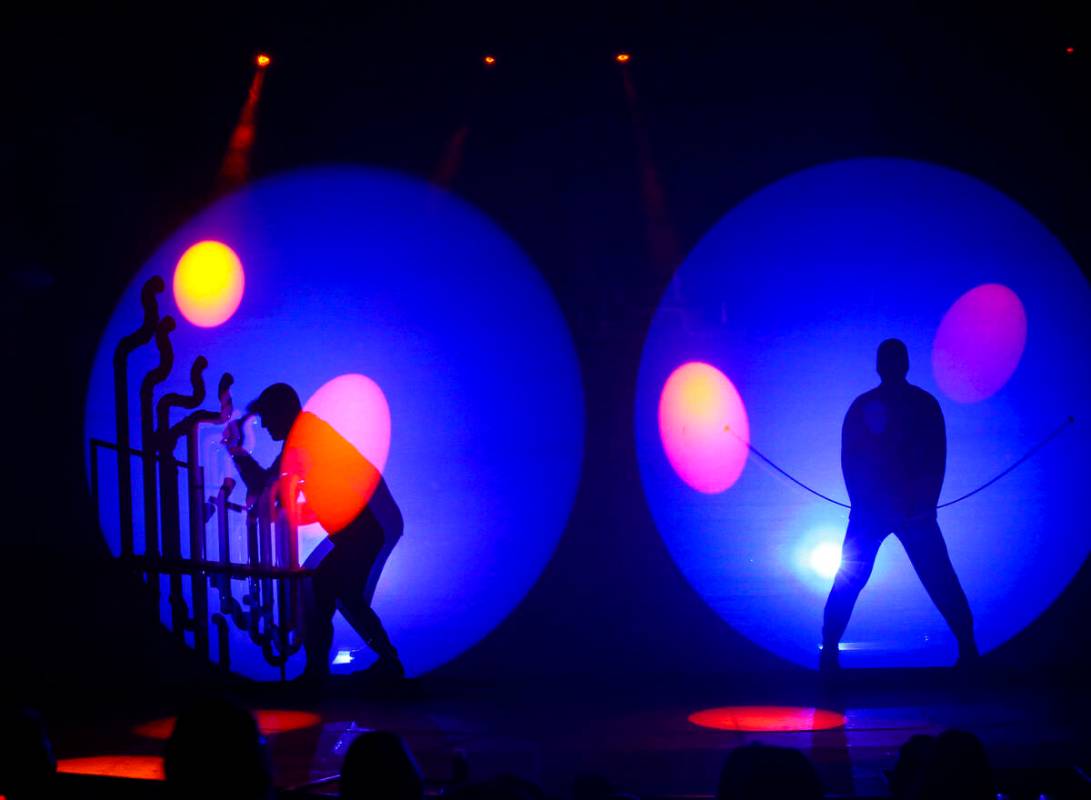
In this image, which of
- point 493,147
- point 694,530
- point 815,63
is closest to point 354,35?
point 493,147

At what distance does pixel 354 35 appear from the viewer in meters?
6.49

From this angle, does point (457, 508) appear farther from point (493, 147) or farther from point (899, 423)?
point (899, 423)

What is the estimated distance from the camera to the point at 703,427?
6.20 metres

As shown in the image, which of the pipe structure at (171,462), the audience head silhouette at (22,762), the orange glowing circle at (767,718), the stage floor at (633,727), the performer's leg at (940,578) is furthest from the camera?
the pipe structure at (171,462)

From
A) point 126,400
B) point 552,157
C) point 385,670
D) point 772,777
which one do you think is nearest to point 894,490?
point 552,157

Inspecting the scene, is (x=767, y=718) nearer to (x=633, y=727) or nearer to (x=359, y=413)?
(x=633, y=727)

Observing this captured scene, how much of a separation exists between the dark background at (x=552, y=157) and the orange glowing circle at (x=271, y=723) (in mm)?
961

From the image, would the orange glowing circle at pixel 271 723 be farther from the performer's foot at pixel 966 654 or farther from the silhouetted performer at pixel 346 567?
the performer's foot at pixel 966 654

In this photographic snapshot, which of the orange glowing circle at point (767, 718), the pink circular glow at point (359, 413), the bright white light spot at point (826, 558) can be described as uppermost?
the pink circular glow at point (359, 413)

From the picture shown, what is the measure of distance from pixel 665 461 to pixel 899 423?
4.15ft

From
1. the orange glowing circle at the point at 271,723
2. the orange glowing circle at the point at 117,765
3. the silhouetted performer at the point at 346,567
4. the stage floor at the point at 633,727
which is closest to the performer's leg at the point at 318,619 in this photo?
the silhouetted performer at the point at 346,567

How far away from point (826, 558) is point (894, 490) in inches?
20.2

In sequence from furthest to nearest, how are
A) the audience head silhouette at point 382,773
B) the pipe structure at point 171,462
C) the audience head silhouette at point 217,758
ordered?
1. the pipe structure at point 171,462
2. the audience head silhouette at point 382,773
3. the audience head silhouette at point 217,758

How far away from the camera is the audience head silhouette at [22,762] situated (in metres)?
1.93
